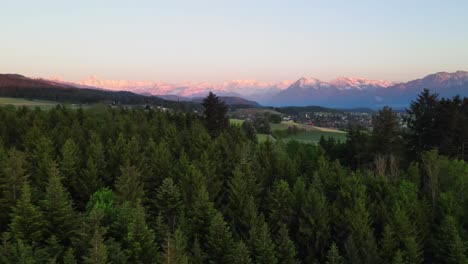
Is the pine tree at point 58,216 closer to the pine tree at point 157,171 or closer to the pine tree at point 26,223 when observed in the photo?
the pine tree at point 26,223

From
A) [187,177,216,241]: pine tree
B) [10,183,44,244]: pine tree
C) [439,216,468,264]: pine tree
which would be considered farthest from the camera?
[187,177,216,241]: pine tree

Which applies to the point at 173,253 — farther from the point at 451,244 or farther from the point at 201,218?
the point at 451,244

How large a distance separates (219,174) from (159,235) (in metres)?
32.1

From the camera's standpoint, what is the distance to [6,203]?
179 feet

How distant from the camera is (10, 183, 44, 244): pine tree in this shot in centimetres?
4573

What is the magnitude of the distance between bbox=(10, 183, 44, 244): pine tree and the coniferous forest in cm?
12

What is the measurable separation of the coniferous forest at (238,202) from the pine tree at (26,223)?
118mm

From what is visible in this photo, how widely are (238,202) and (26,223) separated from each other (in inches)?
1195

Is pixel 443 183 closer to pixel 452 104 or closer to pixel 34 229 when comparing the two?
pixel 452 104

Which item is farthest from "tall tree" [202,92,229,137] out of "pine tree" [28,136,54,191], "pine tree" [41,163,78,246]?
"pine tree" [41,163,78,246]

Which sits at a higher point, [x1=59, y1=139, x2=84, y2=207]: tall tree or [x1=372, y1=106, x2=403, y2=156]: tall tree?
[x1=372, y1=106, x2=403, y2=156]: tall tree

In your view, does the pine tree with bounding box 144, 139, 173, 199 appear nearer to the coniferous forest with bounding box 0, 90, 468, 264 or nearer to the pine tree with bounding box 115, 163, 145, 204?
the coniferous forest with bounding box 0, 90, 468, 264

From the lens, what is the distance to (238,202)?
66375 mm

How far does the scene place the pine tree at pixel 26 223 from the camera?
45728mm
